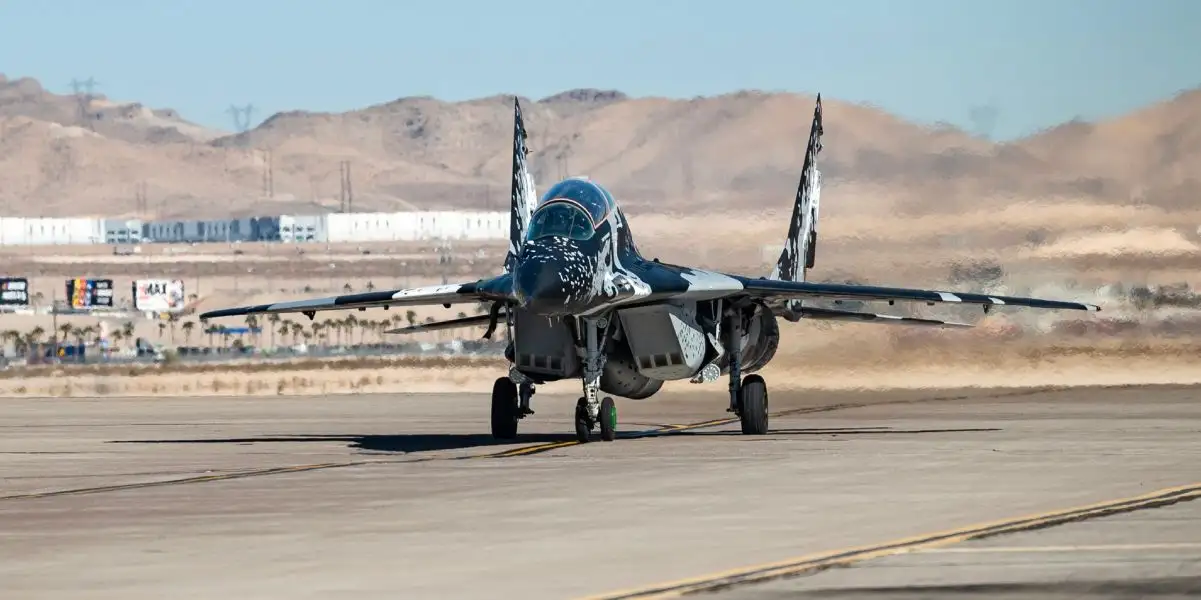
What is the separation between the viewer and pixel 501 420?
105 ft

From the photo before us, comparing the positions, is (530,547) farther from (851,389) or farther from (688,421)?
(851,389)

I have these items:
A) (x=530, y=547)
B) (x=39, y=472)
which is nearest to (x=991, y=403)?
(x=39, y=472)

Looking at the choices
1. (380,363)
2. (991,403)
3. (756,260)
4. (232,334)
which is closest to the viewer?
(991,403)

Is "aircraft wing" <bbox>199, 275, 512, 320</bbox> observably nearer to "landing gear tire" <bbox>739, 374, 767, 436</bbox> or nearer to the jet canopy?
the jet canopy

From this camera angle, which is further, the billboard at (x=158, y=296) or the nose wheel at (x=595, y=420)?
the billboard at (x=158, y=296)

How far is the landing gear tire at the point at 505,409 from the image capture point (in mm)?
31781

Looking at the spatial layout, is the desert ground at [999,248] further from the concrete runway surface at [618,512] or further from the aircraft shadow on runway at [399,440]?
the aircraft shadow on runway at [399,440]

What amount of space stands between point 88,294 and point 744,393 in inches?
5519

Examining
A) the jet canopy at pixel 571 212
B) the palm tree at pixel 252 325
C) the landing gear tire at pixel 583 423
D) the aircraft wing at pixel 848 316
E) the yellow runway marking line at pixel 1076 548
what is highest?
the jet canopy at pixel 571 212

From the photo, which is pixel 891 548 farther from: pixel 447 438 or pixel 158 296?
pixel 158 296

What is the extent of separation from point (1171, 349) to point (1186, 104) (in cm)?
1310

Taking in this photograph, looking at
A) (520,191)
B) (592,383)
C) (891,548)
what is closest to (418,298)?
(592,383)

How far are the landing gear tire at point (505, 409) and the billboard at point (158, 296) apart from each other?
448 ft

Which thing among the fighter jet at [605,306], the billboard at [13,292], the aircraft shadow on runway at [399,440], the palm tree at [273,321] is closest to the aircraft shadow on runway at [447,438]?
the aircraft shadow on runway at [399,440]
